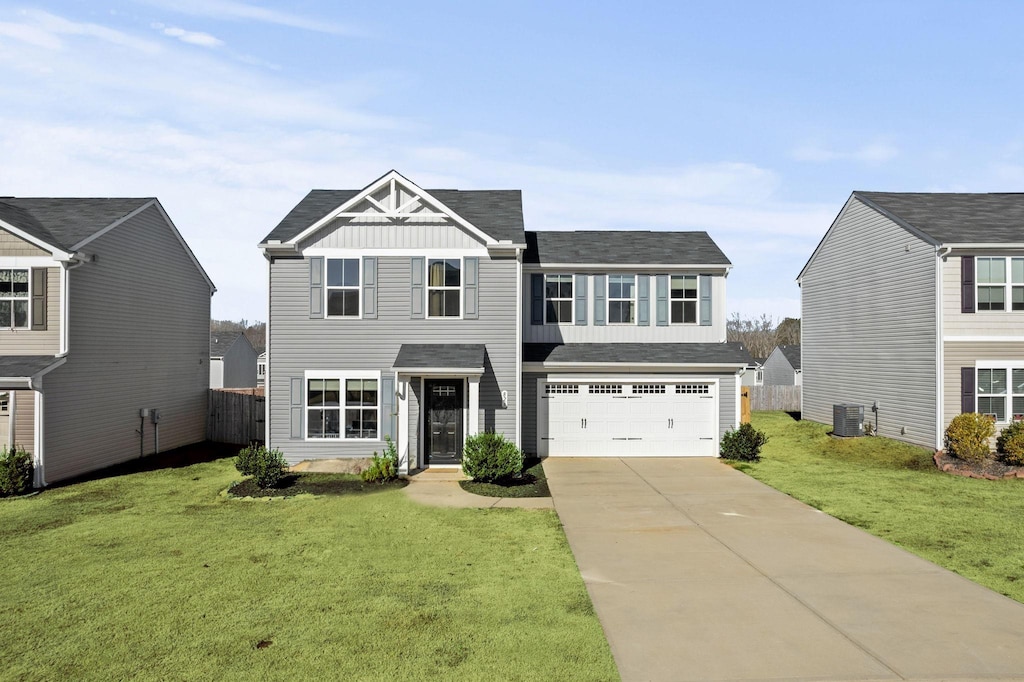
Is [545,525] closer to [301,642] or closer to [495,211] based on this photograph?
[301,642]

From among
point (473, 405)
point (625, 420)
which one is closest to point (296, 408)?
point (473, 405)

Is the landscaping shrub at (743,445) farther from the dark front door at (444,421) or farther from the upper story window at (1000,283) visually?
the dark front door at (444,421)

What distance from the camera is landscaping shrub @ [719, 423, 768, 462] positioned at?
1836 cm

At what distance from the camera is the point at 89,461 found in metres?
17.1

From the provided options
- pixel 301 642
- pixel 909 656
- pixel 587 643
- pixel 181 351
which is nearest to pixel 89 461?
pixel 181 351

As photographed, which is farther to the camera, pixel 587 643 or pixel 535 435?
pixel 535 435

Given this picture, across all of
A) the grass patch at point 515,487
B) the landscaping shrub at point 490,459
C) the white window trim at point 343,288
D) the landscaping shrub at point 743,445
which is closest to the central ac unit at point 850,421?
the landscaping shrub at point 743,445

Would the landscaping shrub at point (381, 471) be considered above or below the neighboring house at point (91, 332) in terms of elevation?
below

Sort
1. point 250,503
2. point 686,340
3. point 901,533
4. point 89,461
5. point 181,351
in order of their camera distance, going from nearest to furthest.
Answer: point 901,533
point 250,503
point 89,461
point 686,340
point 181,351

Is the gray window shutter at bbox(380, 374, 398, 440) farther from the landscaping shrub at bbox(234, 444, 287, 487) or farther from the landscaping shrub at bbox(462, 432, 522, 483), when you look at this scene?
the landscaping shrub at bbox(234, 444, 287, 487)

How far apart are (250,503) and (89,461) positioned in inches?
265

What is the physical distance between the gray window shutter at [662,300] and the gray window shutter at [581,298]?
2.19m

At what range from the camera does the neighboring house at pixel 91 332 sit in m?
15.8

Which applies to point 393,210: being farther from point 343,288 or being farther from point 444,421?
point 444,421
